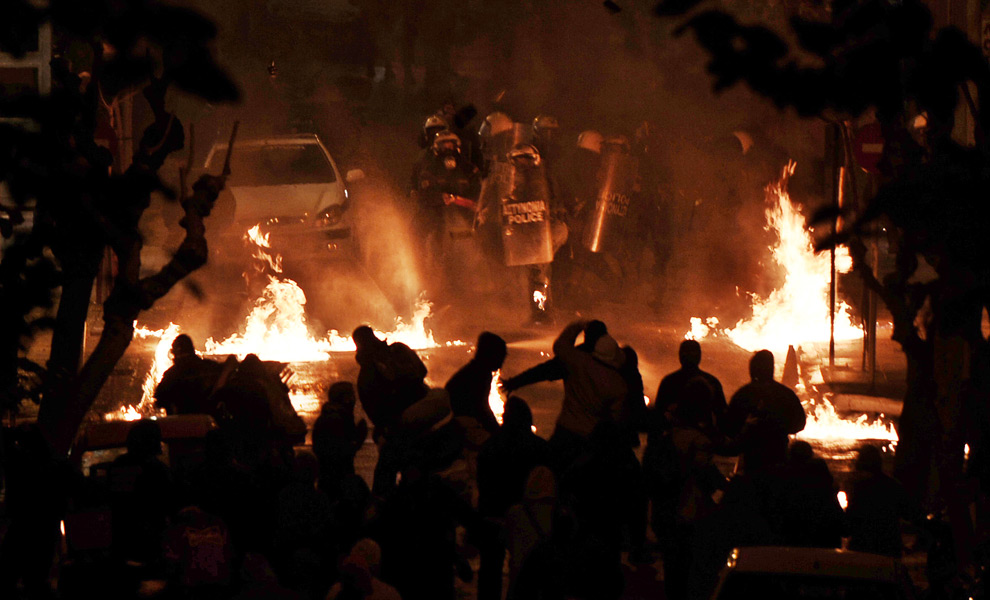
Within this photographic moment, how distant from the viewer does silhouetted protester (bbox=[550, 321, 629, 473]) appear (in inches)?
303

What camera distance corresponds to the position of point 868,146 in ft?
38.2

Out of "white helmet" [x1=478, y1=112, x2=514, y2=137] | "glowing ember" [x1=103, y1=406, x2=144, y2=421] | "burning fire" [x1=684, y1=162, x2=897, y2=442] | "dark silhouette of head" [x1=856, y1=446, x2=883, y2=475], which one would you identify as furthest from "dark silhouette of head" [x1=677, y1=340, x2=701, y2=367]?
"white helmet" [x1=478, y1=112, x2=514, y2=137]

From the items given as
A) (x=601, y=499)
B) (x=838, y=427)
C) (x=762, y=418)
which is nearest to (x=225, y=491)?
(x=601, y=499)

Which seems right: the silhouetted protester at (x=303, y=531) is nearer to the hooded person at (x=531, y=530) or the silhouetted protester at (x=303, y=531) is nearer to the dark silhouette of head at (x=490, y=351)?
the hooded person at (x=531, y=530)

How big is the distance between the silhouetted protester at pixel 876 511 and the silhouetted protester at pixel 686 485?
29.2 inches

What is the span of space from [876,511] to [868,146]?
5.96 metres

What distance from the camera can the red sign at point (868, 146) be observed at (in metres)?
11.4

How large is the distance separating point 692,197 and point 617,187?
234 centimetres

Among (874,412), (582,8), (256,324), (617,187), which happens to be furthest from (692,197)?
(874,412)

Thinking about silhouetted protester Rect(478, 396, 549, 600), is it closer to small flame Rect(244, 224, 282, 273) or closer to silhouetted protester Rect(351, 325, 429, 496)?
silhouetted protester Rect(351, 325, 429, 496)

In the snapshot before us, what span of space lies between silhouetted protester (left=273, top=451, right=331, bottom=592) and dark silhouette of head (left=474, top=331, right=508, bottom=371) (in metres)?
1.70

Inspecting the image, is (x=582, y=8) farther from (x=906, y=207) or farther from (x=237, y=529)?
(x=906, y=207)

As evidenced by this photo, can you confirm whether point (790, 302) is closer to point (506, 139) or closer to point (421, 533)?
point (506, 139)

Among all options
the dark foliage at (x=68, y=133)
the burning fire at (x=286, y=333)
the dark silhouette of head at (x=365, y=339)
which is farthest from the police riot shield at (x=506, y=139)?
the dark foliage at (x=68, y=133)
